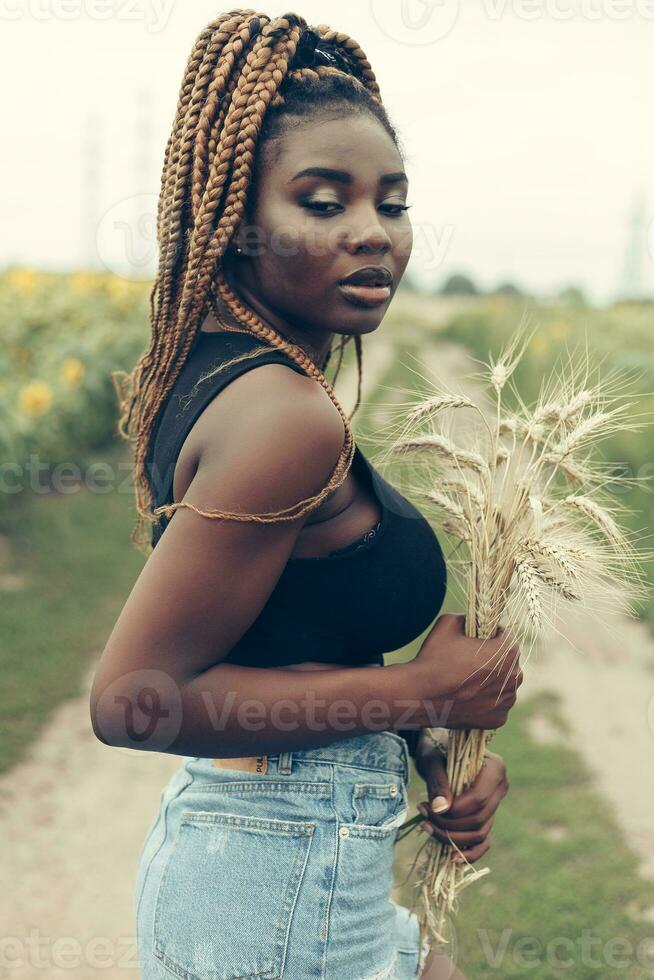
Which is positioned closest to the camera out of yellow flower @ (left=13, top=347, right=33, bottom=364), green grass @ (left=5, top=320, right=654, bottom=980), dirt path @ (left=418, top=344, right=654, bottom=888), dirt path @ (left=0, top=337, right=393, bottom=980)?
dirt path @ (left=0, top=337, right=393, bottom=980)

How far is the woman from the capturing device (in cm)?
137

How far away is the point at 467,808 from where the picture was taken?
186cm

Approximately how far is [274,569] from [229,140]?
0.65 meters

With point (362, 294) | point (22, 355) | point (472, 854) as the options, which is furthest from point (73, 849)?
point (22, 355)

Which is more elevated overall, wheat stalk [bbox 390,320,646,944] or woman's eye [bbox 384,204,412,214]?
woman's eye [bbox 384,204,412,214]

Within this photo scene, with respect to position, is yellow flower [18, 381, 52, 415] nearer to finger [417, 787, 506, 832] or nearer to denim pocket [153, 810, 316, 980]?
finger [417, 787, 506, 832]

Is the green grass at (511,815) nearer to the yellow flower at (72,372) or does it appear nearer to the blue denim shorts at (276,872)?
the blue denim shorts at (276,872)

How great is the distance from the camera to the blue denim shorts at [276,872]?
1470 mm

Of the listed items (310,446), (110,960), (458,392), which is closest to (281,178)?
(310,446)

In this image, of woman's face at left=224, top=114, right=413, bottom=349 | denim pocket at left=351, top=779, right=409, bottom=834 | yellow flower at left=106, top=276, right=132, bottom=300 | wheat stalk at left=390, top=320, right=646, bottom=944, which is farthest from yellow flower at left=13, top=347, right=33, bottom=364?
denim pocket at left=351, top=779, right=409, bottom=834

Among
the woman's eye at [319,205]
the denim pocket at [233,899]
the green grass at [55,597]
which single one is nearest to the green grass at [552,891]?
the denim pocket at [233,899]

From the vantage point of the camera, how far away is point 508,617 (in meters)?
1.79

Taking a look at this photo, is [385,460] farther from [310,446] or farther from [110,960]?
[110,960]

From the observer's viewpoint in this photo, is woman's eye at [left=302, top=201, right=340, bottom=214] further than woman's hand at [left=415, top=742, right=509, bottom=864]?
No
